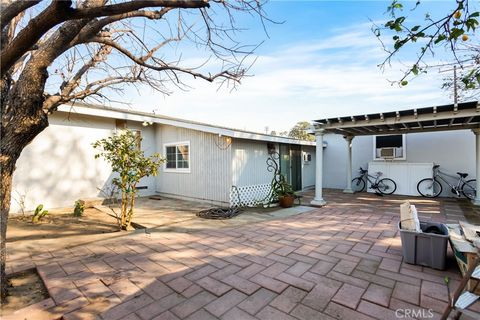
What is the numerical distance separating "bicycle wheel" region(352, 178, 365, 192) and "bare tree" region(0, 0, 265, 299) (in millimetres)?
9109

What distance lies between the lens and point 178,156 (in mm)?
8406

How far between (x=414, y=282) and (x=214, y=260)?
2.35m

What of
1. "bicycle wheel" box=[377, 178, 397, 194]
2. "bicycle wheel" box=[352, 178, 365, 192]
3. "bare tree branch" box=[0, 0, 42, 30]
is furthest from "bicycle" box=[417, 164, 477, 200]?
"bare tree branch" box=[0, 0, 42, 30]

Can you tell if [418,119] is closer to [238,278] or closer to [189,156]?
[238,278]

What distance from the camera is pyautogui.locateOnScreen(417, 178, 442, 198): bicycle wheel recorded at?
8623 mm

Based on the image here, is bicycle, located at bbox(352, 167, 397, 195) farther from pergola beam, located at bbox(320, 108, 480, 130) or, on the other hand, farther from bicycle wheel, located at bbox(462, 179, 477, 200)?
pergola beam, located at bbox(320, 108, 480, 130)

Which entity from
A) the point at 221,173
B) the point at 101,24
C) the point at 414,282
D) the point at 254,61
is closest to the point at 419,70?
the point at 254,61

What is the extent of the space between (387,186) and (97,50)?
1052cm

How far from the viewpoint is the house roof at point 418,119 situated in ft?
17.8

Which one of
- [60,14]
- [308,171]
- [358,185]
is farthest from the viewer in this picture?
[308,171]

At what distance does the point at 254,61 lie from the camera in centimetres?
321

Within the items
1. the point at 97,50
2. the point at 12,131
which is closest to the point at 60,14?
the point at 12,131

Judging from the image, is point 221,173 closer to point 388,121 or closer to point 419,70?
point 388,121

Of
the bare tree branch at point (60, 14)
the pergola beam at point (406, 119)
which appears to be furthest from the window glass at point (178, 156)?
the bare tree branch at point (60, 14)
